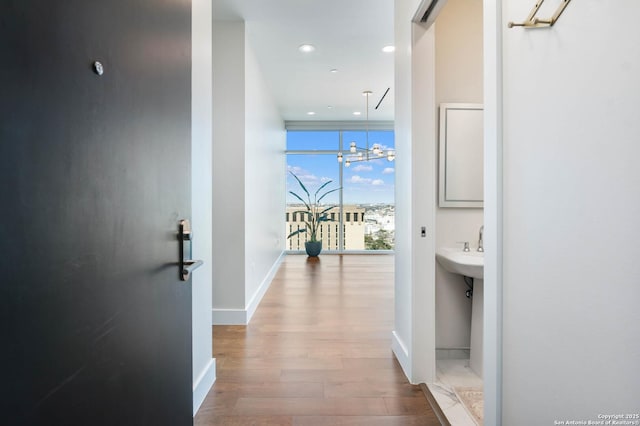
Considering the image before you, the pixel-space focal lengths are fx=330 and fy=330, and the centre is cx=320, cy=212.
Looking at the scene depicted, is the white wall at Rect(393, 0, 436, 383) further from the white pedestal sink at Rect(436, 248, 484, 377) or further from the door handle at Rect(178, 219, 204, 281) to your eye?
the door handle at Rect(178, 219, 204, 281)

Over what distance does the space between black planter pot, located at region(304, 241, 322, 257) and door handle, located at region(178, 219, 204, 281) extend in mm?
5876

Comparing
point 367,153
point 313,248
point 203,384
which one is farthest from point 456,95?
point 313,248

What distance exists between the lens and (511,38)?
1.01m

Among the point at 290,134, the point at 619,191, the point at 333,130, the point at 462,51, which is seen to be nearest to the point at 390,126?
the point at 333,130

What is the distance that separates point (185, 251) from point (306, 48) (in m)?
3.32

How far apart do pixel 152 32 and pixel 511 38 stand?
106cm

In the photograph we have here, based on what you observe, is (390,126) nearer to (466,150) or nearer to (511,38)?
(466,150)

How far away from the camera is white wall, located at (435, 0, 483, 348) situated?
8.01 ft

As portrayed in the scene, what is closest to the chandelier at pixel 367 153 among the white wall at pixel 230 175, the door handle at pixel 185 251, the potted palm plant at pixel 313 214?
the potted palm plant at pixel 313 214

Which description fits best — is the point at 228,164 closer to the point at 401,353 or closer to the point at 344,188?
the point at 401,353

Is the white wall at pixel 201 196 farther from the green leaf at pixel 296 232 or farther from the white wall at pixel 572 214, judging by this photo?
the green leaf at pixel 296 232

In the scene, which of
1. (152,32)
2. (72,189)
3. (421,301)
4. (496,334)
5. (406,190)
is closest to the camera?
(72,189)

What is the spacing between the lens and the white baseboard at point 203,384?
5.98 feet

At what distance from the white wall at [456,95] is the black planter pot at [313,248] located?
467 cm
